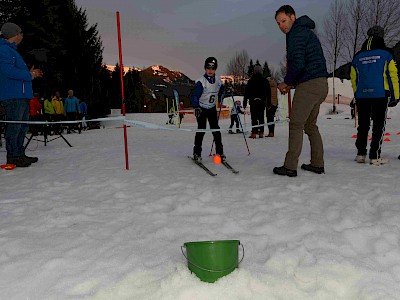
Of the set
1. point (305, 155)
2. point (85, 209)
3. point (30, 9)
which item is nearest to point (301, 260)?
point (85, 209)

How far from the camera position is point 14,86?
5.65m

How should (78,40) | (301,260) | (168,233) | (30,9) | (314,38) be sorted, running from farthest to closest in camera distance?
(78,40) → (30,9) → (314,38) → (168,233) → (301,260)

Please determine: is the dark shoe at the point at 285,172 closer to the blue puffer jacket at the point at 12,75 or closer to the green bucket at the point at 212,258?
the green bucket at the point at 212,258

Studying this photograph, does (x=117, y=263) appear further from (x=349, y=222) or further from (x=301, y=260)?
(x=349, y=222)

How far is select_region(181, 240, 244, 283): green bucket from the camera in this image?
1.95m

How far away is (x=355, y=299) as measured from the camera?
192 cm

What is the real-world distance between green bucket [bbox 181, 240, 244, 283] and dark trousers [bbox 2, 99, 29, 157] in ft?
16.1

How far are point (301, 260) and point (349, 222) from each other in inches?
36.3

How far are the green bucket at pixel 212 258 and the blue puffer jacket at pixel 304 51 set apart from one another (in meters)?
3.12

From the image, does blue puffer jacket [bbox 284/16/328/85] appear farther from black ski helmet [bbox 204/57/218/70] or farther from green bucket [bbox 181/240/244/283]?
green bucket [bbox 181/240/244/283]

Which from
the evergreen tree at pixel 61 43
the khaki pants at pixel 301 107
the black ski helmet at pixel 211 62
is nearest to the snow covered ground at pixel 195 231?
the khaki pants at pixel 301 107

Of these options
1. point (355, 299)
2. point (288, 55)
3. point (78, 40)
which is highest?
point (78, 40)

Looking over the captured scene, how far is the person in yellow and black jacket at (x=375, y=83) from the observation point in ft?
16.5

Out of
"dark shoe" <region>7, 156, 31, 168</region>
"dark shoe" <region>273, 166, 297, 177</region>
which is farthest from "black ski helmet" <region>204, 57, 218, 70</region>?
"dark shoe" <region>7, 156, 31, 168</region>
